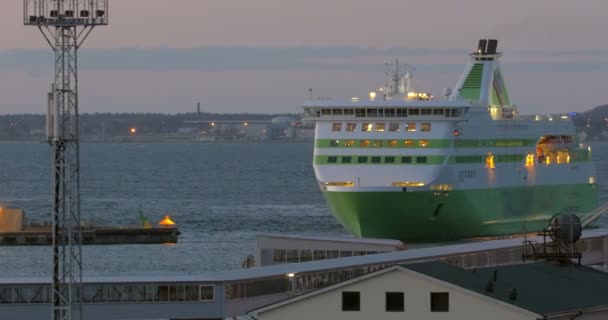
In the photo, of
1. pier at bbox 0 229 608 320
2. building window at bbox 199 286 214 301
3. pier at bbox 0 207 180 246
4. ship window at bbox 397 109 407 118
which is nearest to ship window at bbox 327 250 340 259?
pier at bbox 0 229 608 320

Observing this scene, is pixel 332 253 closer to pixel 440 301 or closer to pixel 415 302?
pixel 415 302

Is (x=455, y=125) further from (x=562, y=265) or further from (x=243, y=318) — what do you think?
(x=562, y=265)

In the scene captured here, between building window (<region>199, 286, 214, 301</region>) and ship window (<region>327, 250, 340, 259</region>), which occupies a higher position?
building window (<region>199, 286, 214, 301</region>)

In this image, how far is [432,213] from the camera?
6588 centimetres

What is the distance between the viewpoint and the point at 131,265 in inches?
2630

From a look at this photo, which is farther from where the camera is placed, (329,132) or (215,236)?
(215,236)

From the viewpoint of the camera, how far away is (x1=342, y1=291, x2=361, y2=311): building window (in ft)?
88.5

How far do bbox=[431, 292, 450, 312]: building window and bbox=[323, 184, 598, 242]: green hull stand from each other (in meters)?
37.5

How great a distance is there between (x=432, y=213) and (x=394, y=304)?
39.1 metres

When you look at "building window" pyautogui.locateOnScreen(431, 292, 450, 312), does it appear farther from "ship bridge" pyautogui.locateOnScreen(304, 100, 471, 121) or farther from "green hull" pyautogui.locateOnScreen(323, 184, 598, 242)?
"ship bridge" pyautogui.locateOnScreen(304, 100, 471, 121)

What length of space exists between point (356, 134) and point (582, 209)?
16.0 meters

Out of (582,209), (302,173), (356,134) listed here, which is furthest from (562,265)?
(302,173)

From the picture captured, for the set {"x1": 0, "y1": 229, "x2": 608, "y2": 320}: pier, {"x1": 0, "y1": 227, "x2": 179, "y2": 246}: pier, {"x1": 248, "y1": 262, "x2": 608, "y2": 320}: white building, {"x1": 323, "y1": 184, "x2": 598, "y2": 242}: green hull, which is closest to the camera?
{"x1": 248, "y1": 262, "x2": 608, "y2": 320}: white building

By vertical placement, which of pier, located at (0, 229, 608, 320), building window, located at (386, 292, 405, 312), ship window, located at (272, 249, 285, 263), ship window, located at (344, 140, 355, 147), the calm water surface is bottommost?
the calm water surface
